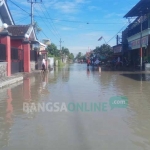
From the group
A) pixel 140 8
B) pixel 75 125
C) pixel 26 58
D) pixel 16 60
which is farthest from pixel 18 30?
pixel 75 125

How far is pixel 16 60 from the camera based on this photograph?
21.2m

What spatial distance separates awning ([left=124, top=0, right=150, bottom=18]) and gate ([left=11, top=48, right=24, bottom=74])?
535 inches

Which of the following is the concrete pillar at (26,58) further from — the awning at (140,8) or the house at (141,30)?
the awning at (140,8)

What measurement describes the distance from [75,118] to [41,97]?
141 inches

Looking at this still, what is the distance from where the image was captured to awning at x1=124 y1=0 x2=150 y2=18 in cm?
2587

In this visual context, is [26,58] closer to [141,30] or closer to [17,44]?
[17,44]

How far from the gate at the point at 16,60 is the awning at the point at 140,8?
44.6 feet

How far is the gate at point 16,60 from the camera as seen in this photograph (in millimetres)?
19991

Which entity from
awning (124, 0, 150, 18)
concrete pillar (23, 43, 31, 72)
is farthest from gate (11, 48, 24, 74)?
awning (124, 0, 150, 18)

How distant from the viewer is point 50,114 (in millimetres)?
6961

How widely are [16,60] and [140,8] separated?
15.2m

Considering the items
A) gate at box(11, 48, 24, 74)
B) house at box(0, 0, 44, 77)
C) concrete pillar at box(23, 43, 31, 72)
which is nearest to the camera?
gate at box(11, 48, 24, 74)

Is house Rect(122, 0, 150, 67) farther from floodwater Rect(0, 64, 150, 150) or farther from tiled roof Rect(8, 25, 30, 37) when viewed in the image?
floodwater Rect(0, 64, 150, 150)

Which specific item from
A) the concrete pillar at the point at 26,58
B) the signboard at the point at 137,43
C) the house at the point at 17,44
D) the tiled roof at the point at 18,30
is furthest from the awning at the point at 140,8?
the concrete pillar at the point at 26,58
